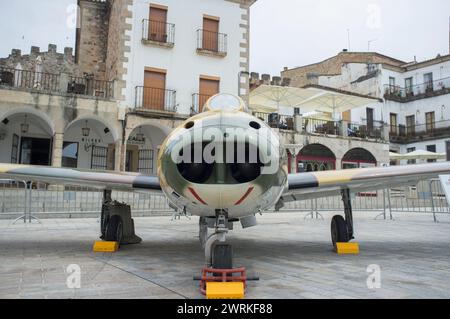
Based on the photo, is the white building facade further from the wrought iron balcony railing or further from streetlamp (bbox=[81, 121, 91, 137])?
streetlamp (bbox=[81, 121, 91, 137])

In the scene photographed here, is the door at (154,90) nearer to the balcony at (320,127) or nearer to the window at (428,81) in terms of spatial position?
the balcony at (320,127)

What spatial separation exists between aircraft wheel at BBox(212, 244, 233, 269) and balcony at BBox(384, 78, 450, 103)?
1573 inches

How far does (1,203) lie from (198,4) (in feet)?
49.2

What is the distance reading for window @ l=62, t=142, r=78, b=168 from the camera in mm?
21734

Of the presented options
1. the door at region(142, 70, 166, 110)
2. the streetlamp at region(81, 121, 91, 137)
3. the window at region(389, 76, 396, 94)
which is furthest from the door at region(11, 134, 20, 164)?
the window at region(389, 76, 396, 94)

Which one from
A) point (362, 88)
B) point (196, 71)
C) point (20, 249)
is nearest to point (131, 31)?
point (196, 71)

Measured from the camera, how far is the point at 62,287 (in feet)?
12.2

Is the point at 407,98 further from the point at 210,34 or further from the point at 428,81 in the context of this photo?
the point at 210,34

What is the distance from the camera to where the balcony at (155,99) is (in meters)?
20.5

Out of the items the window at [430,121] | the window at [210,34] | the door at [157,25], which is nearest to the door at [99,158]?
the door at [157,25]

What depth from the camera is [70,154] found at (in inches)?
861

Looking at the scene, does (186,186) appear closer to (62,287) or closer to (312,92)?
(62,287)

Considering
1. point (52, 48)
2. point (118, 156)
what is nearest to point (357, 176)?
point (118, 156)

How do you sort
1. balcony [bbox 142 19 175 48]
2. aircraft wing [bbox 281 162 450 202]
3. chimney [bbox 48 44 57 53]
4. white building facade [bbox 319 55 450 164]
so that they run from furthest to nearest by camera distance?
white building facade [bbox 319 55 450 164], chimney [bbox 48 44 57 53], balcony [bbox 142 19 175 48], aircraft wing [bbox 281 162 450 202]
